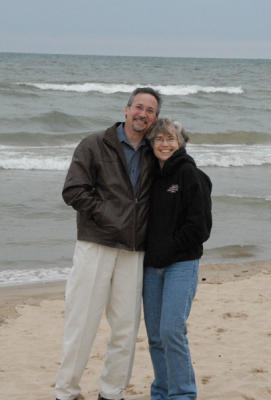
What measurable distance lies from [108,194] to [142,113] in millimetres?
507

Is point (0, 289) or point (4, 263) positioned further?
point (4, 263)

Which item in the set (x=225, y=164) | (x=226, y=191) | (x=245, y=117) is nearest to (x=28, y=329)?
(x=226, y=191)

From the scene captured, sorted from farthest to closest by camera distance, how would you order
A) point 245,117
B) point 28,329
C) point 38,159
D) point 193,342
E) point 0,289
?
point 245,117, point 38,159, point 0,289, point 28,329, point 193,342

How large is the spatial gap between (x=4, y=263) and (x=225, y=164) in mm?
9434

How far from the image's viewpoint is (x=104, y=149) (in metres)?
3.90

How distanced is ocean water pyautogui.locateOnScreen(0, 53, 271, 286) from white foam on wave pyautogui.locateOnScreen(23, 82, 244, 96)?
0.32m

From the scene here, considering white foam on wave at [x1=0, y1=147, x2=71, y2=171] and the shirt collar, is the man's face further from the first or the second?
white foam on wave at [x1=0, y1=147, x2=71, y2=171]

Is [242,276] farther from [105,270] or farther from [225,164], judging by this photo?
[225,164]

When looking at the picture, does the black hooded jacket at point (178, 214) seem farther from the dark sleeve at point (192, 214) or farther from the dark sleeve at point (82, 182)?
the dark sleeve at point (82, 182)

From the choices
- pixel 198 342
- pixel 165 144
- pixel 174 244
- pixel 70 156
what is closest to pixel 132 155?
pixel 165 144

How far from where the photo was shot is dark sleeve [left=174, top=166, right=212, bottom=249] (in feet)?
12.2

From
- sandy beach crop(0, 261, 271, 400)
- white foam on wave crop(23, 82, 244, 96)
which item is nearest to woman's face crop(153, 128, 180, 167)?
sandy beach crop(0, 261, 271, 400)

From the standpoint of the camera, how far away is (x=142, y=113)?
3.88 m

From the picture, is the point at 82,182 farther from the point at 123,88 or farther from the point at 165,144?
the point at 123,88
